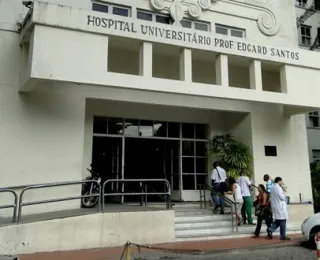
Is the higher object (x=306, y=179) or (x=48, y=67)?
(x=48, y=67)

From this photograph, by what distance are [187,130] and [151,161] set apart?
178cm

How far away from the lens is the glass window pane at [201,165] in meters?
13.9

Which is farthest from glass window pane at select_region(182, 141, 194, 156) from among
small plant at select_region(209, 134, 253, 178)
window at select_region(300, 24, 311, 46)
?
window at select_region(300, 24, 311, 46)

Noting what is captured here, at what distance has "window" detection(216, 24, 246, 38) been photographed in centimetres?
1365

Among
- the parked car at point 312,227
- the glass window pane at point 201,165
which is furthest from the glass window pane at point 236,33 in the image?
the parked car at point 312,227

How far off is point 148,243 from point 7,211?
377 cm

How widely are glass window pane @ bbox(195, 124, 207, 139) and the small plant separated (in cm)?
64

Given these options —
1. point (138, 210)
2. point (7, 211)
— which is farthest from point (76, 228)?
point (7, 211)

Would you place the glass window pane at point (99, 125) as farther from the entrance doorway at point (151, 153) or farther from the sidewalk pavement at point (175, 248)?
the sidewalk pavement at point (175, 248)

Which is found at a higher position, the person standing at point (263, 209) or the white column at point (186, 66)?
the white column at point (186, 66)

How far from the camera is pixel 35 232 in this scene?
8055 millimetres

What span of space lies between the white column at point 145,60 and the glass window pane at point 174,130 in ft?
12.0

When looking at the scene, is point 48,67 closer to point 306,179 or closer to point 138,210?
point 138,210

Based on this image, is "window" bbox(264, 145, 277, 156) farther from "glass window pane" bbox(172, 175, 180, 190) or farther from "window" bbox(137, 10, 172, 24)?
"window" bbox(137, 10, 172, 24)
